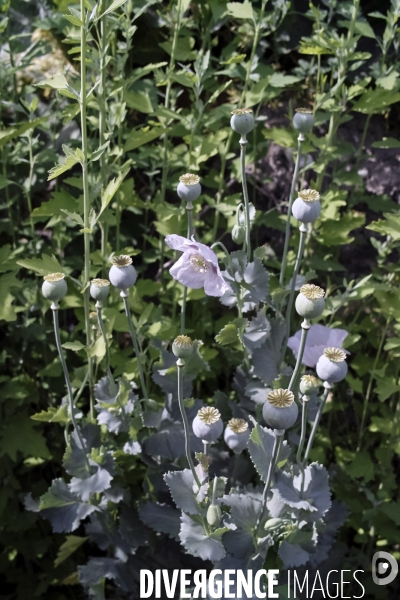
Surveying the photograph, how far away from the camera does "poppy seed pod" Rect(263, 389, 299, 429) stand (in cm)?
96

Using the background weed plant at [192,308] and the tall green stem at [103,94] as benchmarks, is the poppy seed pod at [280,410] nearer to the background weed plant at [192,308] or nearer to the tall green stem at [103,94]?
the background weed plant at [192,308]

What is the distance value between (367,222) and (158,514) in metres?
1.14

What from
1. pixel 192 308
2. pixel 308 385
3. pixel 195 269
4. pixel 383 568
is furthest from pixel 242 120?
pixel 383 568

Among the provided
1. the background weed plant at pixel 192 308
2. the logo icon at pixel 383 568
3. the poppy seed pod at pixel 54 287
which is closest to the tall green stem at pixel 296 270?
the background weed plant at pixel 192 308

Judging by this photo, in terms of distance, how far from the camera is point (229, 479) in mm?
1572

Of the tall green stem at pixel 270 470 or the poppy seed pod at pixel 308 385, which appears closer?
the tall green stem at pixel 270 470

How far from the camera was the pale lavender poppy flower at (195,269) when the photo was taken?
1.14m

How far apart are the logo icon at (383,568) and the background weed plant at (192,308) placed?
1.6 inches

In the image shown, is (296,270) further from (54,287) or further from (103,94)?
(103,94)

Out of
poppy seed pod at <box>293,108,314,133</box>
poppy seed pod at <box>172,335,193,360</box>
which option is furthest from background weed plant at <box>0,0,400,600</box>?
poppy seed pod at <box>293,108,314,133</box>

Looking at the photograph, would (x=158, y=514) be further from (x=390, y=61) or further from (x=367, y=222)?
(x=390, y=61)

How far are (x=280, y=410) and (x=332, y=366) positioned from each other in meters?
0.15

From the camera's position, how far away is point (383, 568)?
1744 millimetres

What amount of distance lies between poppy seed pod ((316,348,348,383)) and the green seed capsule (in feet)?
1.07
